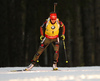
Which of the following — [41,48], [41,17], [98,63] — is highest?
[41,17]

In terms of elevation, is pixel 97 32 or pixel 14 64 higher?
pixel 97 32

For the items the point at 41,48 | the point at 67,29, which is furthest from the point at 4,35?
the point at 41,48

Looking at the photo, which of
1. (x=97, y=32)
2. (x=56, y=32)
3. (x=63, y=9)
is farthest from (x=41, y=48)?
(x=97, y=32)

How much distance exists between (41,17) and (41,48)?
4259mm

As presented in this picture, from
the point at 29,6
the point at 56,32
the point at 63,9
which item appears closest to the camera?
the point at 56,32

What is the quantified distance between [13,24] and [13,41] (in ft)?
2.52

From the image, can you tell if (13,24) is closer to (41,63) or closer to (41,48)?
(41,63)

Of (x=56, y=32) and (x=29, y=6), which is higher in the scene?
(x=29, y=6)

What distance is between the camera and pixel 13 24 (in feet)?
50.4

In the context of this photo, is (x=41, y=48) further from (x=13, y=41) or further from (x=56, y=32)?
(x=13, y=41)

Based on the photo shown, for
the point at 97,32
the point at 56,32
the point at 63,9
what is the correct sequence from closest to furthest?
the point at 56,32
the point at 63,9
the point at 97,32

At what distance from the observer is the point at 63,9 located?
14719 millimetres

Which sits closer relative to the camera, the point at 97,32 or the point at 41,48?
the point at 41,48

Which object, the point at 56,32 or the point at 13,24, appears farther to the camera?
the point at 13,24
